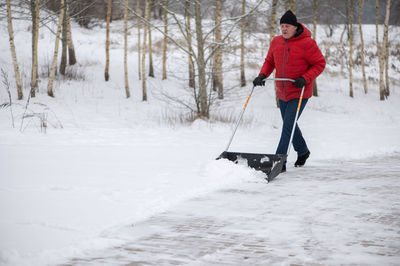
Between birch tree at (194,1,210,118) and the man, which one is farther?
birch tree at (194,1,210,118)

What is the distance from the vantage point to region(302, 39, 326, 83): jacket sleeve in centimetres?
530

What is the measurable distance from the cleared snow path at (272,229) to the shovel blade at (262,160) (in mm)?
260

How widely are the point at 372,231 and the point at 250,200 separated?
124 cm

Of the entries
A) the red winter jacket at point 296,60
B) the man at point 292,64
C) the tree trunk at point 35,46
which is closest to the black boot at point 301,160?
the man at point 292,64

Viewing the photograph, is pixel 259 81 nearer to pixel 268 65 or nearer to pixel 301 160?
pixel 268 65

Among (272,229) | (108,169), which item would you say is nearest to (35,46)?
(108,169)

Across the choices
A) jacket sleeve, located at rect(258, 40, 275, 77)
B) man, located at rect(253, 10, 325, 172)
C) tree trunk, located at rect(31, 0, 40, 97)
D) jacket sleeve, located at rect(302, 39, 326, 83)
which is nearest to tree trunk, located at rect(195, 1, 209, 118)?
jacket sleeve, located at rect(258, 40, 275, 77)

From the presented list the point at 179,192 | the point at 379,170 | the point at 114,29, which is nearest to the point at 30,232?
the point at 179,192

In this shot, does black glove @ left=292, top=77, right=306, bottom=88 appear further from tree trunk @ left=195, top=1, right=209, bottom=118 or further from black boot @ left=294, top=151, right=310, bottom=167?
tree trunk @ left=195, top=1, right=209, bottom=118

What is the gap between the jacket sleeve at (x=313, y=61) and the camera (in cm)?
530

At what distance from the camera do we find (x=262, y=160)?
17.9 feet

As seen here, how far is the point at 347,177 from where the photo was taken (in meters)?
5.32

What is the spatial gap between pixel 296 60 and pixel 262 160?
53.7 inches

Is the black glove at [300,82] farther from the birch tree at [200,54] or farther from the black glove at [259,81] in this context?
the birch tree at [200,54]
